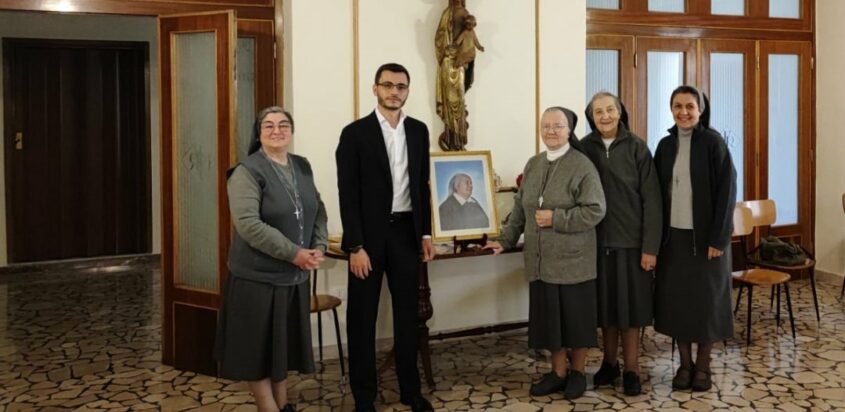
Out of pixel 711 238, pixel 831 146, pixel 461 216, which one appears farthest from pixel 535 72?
pixel 831 146

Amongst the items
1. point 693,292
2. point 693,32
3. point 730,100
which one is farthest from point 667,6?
point 693,292

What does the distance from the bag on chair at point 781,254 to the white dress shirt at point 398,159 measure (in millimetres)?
3077

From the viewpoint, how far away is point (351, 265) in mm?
3307

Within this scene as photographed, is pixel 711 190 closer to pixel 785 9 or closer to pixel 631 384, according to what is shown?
pixel 631 384

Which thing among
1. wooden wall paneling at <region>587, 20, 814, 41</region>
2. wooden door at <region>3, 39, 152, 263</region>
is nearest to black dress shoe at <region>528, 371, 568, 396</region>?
wooden wall paneling at <region>587, 20, 814, 41</region>

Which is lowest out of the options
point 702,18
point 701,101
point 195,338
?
point 195,338

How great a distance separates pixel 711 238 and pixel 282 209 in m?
2.00

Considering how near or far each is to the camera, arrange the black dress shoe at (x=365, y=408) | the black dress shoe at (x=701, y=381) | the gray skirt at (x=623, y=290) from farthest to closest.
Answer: the black dress shoe at (x=701, y=381) → the gray skirt at (x=623, y=290) → the black dress shoe at (x=365, y=408)

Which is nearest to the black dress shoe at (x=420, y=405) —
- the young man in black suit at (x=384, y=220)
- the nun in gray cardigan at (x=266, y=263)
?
the young man in black suit at (x=384, y=220)

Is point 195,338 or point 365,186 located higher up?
point 365,186

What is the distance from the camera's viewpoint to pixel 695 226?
357 cm

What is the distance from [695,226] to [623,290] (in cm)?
45

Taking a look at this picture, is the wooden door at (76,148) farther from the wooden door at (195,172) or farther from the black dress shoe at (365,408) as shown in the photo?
the black dress shoe at (365,408)

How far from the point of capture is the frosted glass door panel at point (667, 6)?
5945mm
